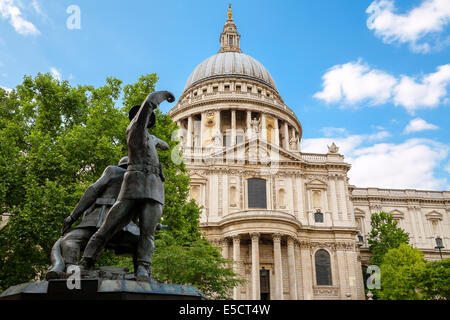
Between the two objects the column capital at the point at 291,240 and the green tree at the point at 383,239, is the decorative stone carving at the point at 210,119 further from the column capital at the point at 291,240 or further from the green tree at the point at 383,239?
the green tree at the point at 383,239

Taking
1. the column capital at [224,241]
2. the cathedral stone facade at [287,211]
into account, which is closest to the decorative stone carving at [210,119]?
the cathedral stone facade at [287,211]

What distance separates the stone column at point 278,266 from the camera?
33.1 meters

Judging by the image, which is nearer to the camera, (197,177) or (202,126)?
(197,177)

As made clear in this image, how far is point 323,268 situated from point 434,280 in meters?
10.4

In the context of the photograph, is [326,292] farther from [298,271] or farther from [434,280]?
[434,280]

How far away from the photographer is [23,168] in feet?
55.2

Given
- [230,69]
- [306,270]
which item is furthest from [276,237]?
[230,69]

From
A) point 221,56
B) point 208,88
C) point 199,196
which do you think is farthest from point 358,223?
point 221,56

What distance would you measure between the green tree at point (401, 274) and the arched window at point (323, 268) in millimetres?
4900

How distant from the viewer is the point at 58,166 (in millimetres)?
17219

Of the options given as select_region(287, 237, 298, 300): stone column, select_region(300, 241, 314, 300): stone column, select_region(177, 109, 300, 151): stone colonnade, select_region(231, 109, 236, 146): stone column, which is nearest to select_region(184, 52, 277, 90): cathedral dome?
select_region(177, 109, 300, 151): stone colonnade

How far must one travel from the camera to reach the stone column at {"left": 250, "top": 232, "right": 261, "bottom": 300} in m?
32.6
